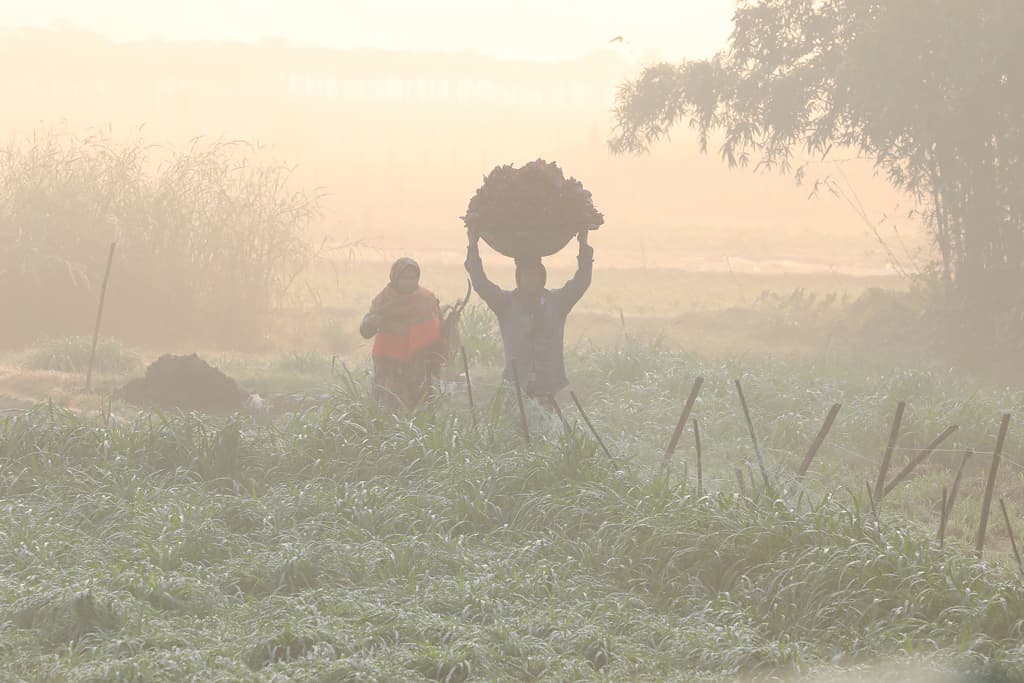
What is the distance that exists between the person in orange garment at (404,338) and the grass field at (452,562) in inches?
17.3

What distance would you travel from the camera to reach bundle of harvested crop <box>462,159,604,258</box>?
8.06m

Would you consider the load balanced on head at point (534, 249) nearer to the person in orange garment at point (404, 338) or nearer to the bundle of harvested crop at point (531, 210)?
the bundle of harvested crop at point (531, 210)

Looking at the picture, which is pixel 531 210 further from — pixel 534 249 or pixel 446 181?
pixel 446 181

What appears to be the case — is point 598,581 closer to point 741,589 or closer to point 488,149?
point 741,589

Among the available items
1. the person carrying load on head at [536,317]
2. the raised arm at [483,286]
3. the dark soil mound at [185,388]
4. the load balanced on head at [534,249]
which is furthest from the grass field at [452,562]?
the dark soil mound at [185,388]

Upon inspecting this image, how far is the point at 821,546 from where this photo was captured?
5.87 meters

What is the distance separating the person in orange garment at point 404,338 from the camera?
29.1 ft

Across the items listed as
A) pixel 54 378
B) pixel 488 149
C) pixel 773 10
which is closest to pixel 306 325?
pixel 54 378

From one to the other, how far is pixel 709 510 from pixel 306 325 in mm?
12027

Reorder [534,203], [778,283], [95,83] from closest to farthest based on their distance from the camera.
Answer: [534,203] → [778,283] → [95,83]

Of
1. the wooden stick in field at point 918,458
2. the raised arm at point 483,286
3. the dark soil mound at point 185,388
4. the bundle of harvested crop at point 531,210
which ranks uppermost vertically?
the bundle of harvested crop at point 531,210

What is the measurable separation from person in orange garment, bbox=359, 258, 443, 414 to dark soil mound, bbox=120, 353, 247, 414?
253 centimetres

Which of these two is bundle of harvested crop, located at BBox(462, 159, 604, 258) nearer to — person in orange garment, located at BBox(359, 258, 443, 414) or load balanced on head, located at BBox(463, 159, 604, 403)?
load balanced on head, located at BBox(463, 159, 604, 403)

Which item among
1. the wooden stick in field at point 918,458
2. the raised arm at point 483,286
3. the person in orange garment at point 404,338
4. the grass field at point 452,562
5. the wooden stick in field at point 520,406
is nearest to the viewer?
the grass field at point 452,562
